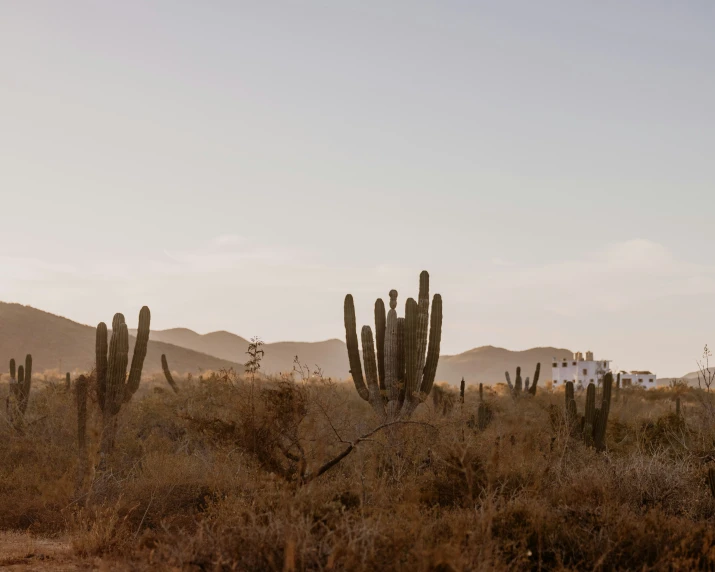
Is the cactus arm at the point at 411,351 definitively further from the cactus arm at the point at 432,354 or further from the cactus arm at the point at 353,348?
the cactus arm at the point at 353,348

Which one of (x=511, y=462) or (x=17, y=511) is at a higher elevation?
(x=511, y=462)

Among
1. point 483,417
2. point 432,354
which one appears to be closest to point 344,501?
point 432,354

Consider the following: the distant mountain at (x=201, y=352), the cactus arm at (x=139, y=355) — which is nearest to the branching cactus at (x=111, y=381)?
the cactus arm at (x=139, y=355)

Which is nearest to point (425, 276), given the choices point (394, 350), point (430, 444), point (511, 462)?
point (394, 350)

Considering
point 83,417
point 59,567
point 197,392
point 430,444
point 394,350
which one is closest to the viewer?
point 59,567

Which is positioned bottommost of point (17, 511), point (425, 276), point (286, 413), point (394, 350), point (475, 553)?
point (17, 511)

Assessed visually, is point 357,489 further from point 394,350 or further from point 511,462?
point 394,350

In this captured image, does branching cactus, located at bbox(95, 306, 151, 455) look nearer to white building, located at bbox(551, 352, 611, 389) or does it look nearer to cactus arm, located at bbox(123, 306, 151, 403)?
cactus arm, located at bbox(123, 306, 151, 403)

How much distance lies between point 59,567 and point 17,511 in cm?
416

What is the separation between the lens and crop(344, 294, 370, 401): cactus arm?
56.2ft

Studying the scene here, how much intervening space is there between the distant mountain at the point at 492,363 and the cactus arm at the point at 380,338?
410 ft

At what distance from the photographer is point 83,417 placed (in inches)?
579

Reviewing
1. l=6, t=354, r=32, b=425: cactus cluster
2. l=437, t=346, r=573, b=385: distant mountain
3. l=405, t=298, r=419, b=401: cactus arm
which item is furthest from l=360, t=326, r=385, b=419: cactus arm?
l=437, t=346, r=573, b=385: distant mountain

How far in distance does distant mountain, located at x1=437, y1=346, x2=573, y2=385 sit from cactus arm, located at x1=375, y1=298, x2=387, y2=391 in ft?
410
